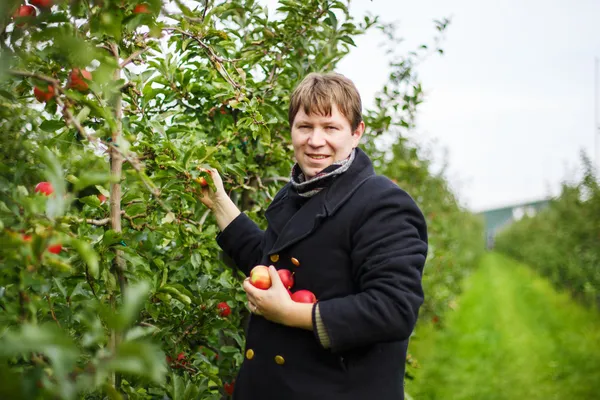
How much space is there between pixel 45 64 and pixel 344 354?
1.13m

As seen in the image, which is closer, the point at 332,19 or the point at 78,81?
the point at 78,81

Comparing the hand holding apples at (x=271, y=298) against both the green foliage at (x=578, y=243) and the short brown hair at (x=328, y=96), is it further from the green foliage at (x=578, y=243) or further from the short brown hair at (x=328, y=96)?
the green foliage at (x=578, y=243)

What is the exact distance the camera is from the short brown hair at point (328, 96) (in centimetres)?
173

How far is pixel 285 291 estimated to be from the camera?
155cm

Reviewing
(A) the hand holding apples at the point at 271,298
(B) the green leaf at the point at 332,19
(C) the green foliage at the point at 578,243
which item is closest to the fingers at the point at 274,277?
(A) the hand holding apples at the point at 271,298

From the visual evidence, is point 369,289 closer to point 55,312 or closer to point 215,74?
point 55,312

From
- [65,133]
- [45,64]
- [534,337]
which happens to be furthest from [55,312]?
[534,337]

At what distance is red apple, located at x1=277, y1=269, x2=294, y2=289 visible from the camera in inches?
65.6

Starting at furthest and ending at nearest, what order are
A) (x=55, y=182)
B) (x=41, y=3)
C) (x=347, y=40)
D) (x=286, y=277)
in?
(x=347, y=40) → (x=286, y=277) → (x=41, y=3) → (x=55, y=182)

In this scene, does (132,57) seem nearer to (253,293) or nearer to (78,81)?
(78,81)

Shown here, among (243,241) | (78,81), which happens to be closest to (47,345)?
(78,81)

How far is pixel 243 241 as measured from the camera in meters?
2.02

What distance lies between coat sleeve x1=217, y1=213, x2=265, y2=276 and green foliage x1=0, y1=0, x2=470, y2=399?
8 centimetres

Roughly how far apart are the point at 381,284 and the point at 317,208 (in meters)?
0.35
